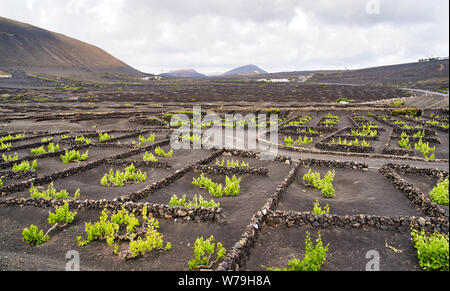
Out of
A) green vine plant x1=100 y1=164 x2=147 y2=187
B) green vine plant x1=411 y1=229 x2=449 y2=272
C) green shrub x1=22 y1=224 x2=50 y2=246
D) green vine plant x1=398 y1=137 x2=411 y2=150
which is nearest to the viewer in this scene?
green vine plant x1=411 y1=229 x2=449 y2=272

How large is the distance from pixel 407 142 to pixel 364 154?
22.2ft

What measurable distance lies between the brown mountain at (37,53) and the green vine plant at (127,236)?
527ft

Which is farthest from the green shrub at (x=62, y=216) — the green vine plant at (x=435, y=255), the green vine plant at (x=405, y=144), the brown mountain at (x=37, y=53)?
the brown mountain at (x=37, y=53)

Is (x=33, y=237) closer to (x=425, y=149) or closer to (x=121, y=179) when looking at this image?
(x=121, y=179)

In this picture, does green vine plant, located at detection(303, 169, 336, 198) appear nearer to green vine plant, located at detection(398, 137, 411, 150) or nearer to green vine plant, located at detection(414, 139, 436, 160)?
green vine plant, located at detection(414, 139, 436, 160)

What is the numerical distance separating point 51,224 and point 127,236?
3627mm

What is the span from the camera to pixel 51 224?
32.0ft

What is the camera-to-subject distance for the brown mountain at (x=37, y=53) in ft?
456

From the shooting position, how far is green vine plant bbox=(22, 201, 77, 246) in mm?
8430

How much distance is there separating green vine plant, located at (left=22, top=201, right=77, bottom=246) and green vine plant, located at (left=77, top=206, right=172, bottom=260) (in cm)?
122

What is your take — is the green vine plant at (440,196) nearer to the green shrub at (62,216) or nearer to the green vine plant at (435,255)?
the green vine plant at (435,255)

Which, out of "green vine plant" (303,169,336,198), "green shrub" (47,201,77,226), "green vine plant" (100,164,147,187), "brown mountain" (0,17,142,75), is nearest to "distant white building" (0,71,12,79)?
"brown mountain" (0,17,142,75)
